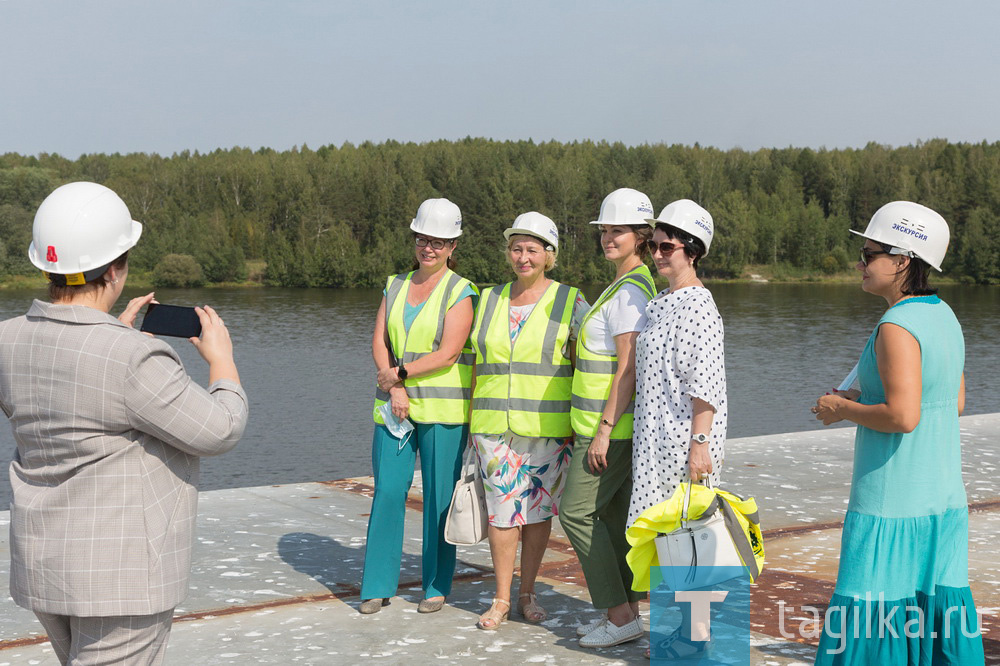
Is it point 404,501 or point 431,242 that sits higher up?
point 431,242

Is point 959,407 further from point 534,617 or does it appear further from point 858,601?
point 534,617

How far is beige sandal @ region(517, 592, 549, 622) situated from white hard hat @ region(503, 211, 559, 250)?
156 cm

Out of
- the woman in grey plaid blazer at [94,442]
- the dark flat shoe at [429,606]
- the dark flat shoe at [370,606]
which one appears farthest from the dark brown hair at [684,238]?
the woman in grey plaid blazer at [94,442]

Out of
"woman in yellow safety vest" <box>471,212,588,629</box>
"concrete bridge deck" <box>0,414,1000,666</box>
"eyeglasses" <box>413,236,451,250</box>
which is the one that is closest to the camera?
"concrete bridge deck" <box>0,414,1000,666</box>

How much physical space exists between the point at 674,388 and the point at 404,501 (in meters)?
1.56

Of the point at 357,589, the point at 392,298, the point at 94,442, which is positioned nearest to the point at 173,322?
the point at 94,442

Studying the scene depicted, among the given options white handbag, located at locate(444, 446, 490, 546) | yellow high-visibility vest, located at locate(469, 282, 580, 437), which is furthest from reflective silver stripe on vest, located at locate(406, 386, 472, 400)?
white handbag, located at locate(444, 446, 490, 546)

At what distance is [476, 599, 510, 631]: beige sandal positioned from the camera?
15.8 feet

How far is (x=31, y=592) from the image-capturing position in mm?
2602

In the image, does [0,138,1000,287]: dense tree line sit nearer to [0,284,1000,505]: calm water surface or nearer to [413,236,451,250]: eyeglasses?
[0,284,1000,505]: calm water surface

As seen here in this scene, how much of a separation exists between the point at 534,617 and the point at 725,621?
0.82 metres

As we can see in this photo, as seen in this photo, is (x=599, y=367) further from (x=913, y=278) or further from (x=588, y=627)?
(x=913, y=278)

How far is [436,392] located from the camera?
5.21 m

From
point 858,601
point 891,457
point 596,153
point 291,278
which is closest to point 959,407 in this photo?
point 891,457
